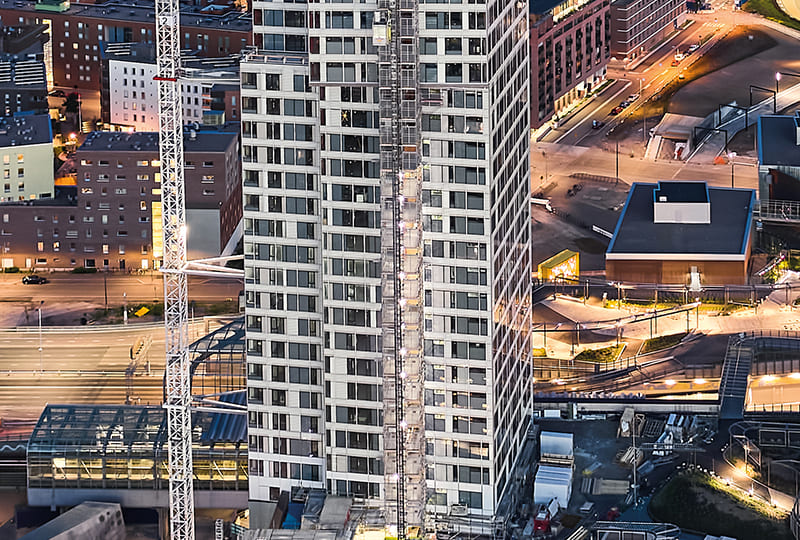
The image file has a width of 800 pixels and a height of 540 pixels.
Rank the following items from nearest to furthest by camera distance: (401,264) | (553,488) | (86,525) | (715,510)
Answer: (401,264) < (715,510) < (553,488) < (86,525)

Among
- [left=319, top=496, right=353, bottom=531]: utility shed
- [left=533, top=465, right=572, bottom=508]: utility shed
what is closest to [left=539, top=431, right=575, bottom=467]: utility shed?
[left=533, top=465, right=572, bottom=508]: utility shed

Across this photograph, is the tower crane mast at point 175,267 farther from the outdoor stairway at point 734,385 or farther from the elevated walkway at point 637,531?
the outdoor stairway at point 734,385

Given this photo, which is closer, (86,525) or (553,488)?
(553,488)

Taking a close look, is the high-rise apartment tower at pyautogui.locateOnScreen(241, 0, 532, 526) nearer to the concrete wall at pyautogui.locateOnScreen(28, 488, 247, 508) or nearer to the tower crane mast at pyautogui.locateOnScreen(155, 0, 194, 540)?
the tower crane mast at pyautogui.locateOnScreen(155, 0, 194, 540)

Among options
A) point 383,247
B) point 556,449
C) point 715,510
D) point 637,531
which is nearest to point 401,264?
point 383,247

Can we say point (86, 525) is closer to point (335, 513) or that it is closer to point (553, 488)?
point (335, 513)

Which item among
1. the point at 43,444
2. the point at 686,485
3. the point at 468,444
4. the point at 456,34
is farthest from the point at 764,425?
the point at 43,444
